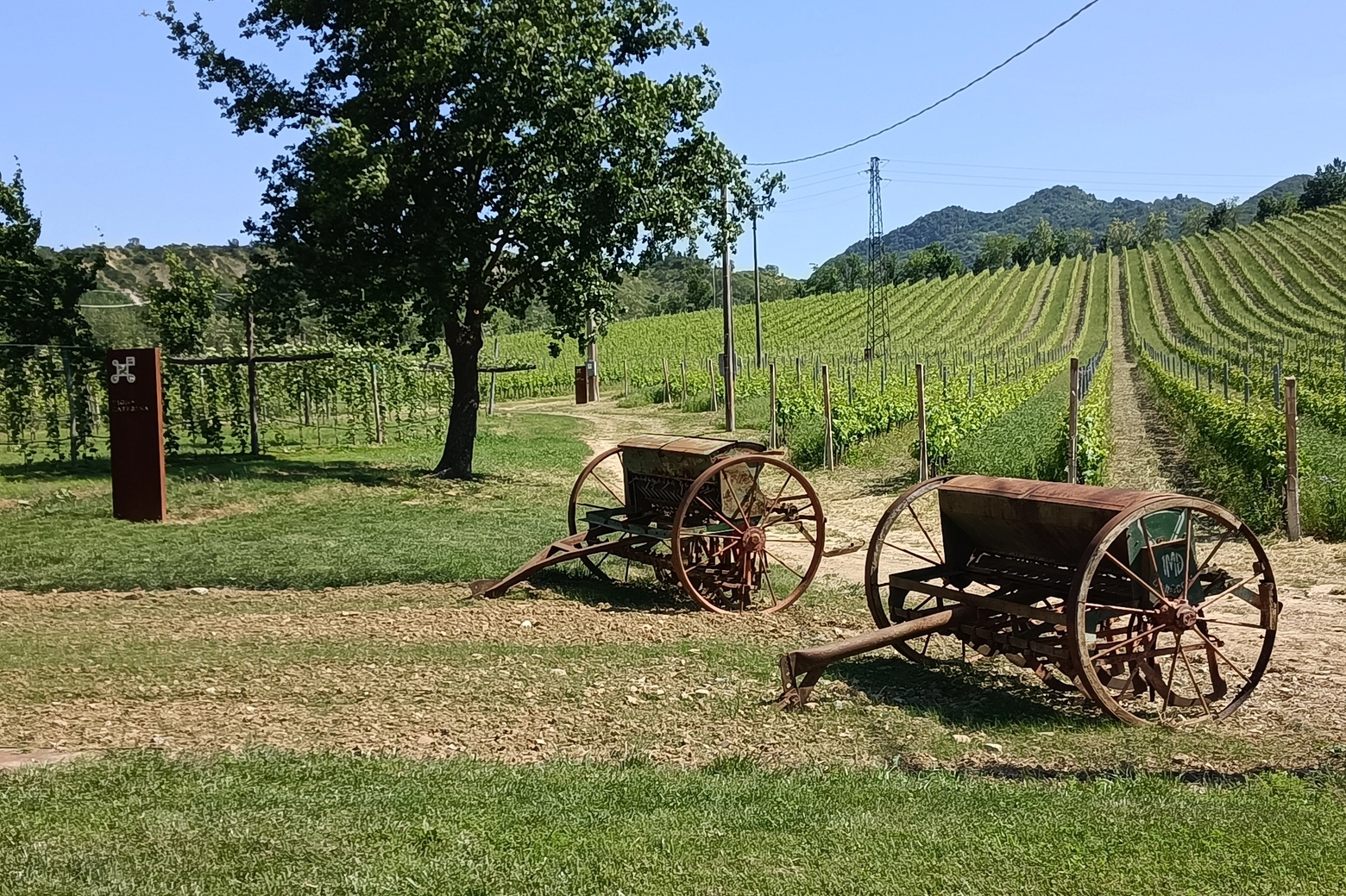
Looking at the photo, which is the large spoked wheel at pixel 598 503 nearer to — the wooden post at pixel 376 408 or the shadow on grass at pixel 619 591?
the shadow on grass at pixel 619 591

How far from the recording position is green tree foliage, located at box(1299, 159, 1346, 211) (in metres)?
122

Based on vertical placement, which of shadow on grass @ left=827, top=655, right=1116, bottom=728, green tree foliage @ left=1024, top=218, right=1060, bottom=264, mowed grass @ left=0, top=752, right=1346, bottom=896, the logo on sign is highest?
green tree foliage @ left=1024, top=218, right=1060, bottom=264

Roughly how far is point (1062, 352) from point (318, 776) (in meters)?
63.2

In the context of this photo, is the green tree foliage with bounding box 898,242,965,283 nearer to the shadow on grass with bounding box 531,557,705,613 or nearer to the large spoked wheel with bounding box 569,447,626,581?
the large spoked wheel with bounding box 569,447,626,581

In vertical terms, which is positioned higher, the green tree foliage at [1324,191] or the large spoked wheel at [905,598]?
the green tree foliage at [1324,191]

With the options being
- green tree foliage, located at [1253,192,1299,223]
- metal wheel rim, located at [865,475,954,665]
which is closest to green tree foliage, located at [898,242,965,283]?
green tree foliage, located at [1253,192,1299,223]

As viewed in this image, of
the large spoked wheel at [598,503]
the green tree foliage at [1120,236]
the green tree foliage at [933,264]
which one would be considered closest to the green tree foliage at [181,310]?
the large spoked wheel at [598,503]

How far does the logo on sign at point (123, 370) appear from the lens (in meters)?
14.7

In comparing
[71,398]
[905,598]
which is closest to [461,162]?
[71,398]

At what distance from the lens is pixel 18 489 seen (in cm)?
1653

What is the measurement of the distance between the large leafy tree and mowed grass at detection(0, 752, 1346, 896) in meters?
12.8

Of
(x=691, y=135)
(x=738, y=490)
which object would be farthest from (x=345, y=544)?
(x=691, y=135)

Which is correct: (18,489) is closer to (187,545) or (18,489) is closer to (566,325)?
(187,545)

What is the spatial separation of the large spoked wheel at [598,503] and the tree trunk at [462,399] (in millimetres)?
2280
